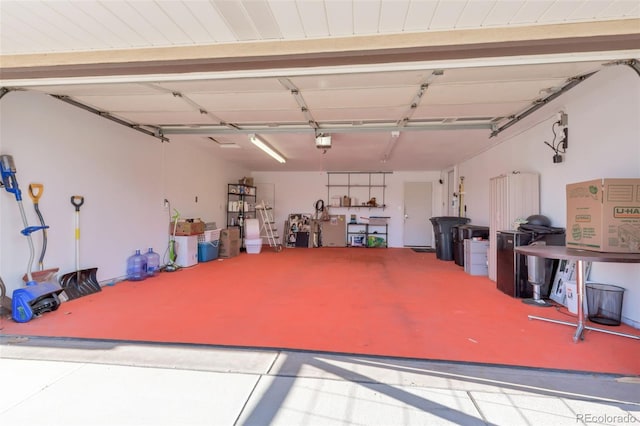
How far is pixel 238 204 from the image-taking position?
932 cm

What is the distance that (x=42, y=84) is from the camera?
9.37 ft

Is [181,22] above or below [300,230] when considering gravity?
above

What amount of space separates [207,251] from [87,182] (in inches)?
124

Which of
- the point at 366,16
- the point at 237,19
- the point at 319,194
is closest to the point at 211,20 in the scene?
the point at 237,19

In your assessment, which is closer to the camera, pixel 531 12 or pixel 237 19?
pixel 531 12

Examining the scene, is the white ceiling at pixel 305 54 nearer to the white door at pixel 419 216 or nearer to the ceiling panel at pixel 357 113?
the ceiling panel at pixel 357 113

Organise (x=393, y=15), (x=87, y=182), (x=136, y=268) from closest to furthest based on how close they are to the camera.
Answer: (x=393, y=15), (x=87, y=182), (x=136, y=268)

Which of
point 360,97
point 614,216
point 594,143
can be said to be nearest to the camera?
point 614,216

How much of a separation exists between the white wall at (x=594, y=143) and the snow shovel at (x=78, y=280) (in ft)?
21.4

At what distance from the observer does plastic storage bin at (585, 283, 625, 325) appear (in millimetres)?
3053

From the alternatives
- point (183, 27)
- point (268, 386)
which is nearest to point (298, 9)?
point (183, 27)

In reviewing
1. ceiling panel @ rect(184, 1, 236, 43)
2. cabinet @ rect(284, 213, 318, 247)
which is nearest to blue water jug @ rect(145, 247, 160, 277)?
ceiling panel @ rect(184, 1, 236, 43)

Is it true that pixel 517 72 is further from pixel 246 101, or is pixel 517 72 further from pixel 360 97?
pixel 246 101

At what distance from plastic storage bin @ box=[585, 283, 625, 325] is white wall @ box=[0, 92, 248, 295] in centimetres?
651
